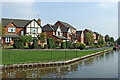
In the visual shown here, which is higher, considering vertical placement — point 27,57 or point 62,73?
point 27,57

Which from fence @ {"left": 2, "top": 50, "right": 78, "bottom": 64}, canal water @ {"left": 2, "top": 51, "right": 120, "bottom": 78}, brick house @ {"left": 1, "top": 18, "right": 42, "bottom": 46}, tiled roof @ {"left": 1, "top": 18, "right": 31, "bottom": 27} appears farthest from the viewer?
tiled roof @ {"left": 1, "top": 18, "right": 31, "bottom": 27}

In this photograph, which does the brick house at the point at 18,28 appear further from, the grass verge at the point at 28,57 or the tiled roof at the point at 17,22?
the grass verge at the point at 28,57

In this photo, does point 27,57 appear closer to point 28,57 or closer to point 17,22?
point 28,57

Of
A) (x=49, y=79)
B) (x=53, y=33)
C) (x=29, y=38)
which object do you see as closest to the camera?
(x=49, y=79)

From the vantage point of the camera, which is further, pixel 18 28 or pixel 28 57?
pixel 18 28

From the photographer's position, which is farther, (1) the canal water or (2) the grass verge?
(2) the grass verge

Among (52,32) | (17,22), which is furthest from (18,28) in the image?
(52,32)

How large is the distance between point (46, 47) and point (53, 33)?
17095 millimetres

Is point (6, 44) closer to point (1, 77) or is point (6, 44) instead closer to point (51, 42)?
point (51, 42)

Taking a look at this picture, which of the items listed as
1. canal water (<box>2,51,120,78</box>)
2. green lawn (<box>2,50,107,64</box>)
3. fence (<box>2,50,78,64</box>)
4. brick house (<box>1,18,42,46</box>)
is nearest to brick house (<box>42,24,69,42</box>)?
brick house (<box>1,18,42,46</box>)

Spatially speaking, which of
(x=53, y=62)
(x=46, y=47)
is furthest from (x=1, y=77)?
(x=46, y=47)

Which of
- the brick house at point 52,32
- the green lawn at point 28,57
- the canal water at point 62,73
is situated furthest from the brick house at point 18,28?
the canal water at point 62,73

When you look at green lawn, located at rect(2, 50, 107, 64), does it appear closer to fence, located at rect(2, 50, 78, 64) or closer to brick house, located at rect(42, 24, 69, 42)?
fence, located at rect(2, 50, 78, 64)

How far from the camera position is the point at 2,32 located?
4184cm
